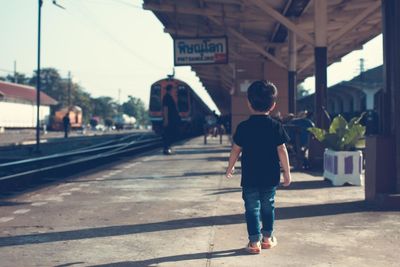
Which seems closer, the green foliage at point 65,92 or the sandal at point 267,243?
the sandal at point 267,243

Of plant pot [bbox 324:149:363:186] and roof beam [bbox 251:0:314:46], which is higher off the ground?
roof beam [bbox 251:0:314:46]

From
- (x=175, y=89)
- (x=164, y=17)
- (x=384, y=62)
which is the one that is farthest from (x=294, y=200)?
(x=175, y=89)

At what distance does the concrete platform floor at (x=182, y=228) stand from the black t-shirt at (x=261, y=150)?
1.88ft

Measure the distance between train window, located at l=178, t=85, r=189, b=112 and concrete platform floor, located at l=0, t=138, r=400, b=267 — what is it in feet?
66.1

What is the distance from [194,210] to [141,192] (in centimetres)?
191

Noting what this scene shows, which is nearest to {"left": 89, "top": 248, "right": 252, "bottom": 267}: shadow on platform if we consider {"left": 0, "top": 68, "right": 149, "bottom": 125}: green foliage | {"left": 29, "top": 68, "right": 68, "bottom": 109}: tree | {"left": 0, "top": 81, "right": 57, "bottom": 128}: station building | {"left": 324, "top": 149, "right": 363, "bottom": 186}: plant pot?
{"left": 324, "top": 149, "right": 363, "bottom": 186}: plant pot

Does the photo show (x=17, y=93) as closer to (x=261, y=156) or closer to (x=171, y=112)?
(x=171, y=112)

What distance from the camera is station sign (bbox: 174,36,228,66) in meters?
17.4

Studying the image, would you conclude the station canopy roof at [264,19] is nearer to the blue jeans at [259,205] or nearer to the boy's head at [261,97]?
the boy's head at [261,97]

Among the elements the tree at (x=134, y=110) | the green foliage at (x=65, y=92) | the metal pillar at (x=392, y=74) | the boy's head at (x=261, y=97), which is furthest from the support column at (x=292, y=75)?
the tree at (x=134, y=110)

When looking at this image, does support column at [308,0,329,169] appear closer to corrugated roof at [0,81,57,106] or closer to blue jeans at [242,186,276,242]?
blue jeans at [242,186,276,242]

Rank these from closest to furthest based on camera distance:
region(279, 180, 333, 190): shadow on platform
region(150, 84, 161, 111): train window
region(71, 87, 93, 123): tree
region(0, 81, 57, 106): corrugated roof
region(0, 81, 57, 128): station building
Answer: region(279, 180, 333, 190): shadow on platform
region(150, 84, 161, 111): train window
region(0, 81, 57, 128): station building
region(0, 81, 57, 106): corrugated roof
region(71, 87, 93, 123): tree

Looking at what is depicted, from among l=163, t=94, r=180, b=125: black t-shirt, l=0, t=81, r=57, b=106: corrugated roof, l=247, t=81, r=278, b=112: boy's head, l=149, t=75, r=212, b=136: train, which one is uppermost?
l=0, t=81, r=57, b=106: corrugated roof

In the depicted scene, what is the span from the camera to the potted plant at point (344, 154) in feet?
28.2
